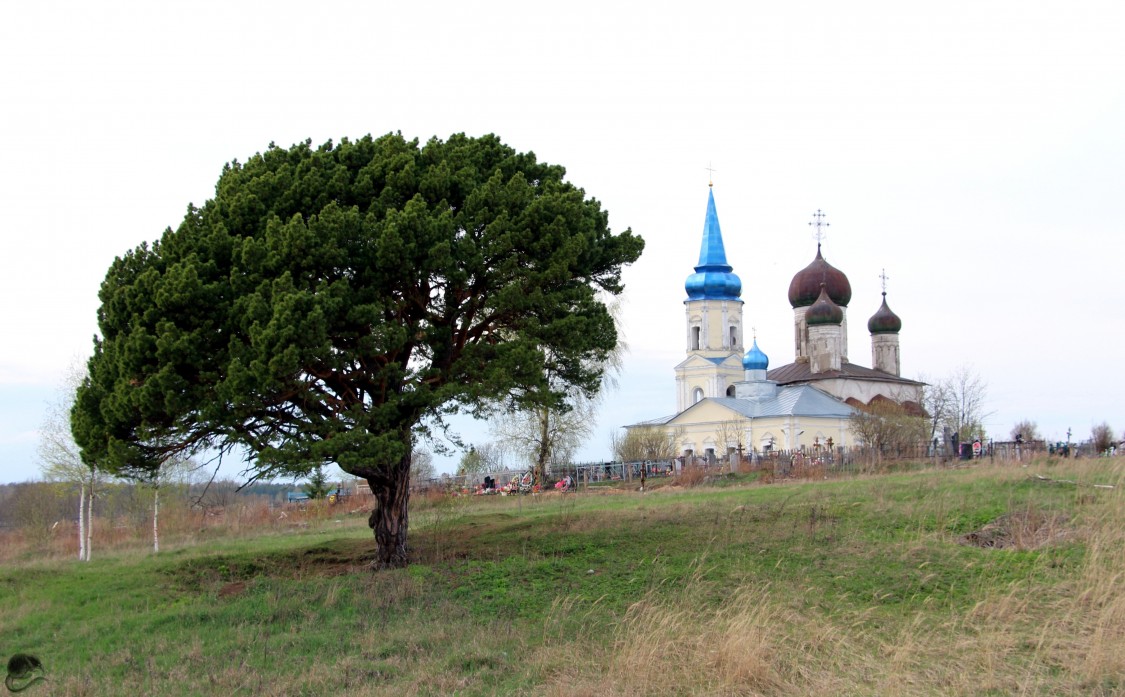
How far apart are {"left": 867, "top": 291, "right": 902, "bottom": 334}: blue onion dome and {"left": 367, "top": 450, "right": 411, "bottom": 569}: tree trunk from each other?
69.1 meters

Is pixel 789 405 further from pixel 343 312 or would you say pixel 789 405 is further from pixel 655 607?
pixel 655 607

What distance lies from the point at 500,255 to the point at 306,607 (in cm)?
617

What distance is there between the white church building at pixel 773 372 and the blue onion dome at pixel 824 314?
69mm

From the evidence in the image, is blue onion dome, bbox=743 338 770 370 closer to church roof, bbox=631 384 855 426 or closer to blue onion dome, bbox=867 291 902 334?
church roof, bbox=631 384 855 426

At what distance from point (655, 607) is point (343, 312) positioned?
6.70 meters

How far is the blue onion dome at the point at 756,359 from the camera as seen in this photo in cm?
7044

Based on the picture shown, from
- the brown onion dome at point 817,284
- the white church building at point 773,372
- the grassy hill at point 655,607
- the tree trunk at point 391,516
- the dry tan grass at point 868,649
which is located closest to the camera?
the dry tan grass at point 868,649

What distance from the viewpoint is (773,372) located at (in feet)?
269

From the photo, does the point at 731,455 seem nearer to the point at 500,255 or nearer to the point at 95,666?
the point at 500,255

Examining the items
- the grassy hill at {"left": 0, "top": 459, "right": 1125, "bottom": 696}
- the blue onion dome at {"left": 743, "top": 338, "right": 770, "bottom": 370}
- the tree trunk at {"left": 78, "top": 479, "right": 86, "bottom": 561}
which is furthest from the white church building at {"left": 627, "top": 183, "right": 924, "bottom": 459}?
the grassy hill at {"left": 0, "top": 459, "right": 1125, "bottom": 696}

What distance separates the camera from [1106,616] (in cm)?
998

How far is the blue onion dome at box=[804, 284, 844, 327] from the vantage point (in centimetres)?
7494

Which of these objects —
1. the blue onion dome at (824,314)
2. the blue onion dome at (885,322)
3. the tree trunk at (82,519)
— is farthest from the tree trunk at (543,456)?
the blue onion dome at (885,322)

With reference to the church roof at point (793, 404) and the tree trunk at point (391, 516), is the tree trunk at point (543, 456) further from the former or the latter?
the tree trunk at point (391, 516)
